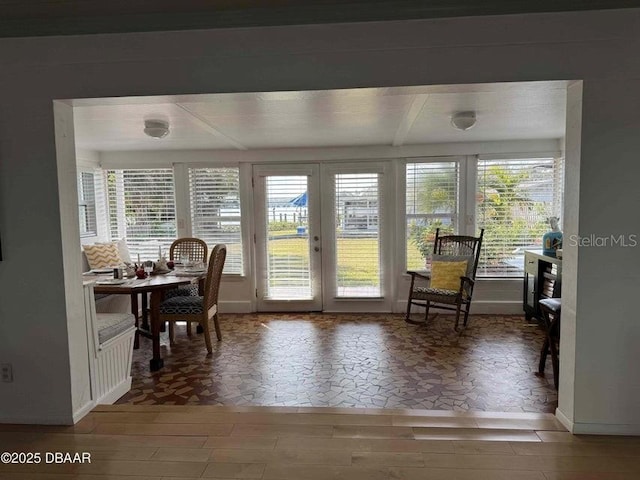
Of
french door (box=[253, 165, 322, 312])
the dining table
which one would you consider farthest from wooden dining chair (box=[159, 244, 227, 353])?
french door (box=[253, 165, 322, 312])

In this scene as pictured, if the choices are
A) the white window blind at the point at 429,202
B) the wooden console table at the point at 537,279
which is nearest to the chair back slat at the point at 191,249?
the white window blind at the point at 429,202

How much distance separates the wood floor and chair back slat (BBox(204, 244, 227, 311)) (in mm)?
1460

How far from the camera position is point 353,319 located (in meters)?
4.99

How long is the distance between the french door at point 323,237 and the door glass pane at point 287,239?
13mm

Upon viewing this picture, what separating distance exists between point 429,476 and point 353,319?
3220 mm

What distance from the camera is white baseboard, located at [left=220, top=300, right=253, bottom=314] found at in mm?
5395

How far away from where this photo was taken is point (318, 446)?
2006 millimetres

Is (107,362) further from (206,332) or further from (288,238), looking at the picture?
(288,238)

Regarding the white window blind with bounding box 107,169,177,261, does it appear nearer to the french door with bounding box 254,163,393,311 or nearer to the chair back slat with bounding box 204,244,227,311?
the french door with bounding box 254,163,393,311

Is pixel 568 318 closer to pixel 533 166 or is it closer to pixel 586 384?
pixel 586 384

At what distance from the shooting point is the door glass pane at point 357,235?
5.16m

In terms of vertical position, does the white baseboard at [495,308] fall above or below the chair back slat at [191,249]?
below

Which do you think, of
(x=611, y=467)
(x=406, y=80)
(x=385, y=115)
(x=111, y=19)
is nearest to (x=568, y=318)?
(x=611, y=467)

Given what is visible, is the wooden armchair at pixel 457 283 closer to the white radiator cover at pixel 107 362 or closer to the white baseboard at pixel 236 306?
the white baseboard at pixel 236 306
